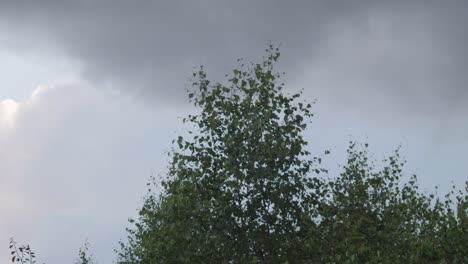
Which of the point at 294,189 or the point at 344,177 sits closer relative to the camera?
the point at 294,189

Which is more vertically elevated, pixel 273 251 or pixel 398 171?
pixel 398 171

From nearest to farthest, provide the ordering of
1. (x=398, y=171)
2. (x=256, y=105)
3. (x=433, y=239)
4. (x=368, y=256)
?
(x=433, y=239)
(x=368, y=256)
(x=256, y=105)
(x=398, y=171)

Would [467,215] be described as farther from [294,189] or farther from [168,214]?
[168,214]

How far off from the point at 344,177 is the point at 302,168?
8.47 metres

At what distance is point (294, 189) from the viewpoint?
30562 millimetres

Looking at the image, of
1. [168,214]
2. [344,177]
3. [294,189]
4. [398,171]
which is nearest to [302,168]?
[294,189]

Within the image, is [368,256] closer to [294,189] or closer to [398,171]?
[294,189]

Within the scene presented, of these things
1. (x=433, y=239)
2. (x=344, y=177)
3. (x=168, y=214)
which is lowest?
(x=433, y=239)

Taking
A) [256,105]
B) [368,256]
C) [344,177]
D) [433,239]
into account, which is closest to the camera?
[433,239]

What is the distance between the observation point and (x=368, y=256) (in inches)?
1166

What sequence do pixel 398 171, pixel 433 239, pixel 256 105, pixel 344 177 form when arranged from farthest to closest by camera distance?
1. pixel 398 171
2. pixel 344 177
3. pixel 256 105
4. pixel 433 239

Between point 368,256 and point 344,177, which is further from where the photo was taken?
point 344,177

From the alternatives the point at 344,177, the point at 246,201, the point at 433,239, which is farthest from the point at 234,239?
the point at 344,177

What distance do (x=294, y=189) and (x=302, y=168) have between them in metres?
0.91
